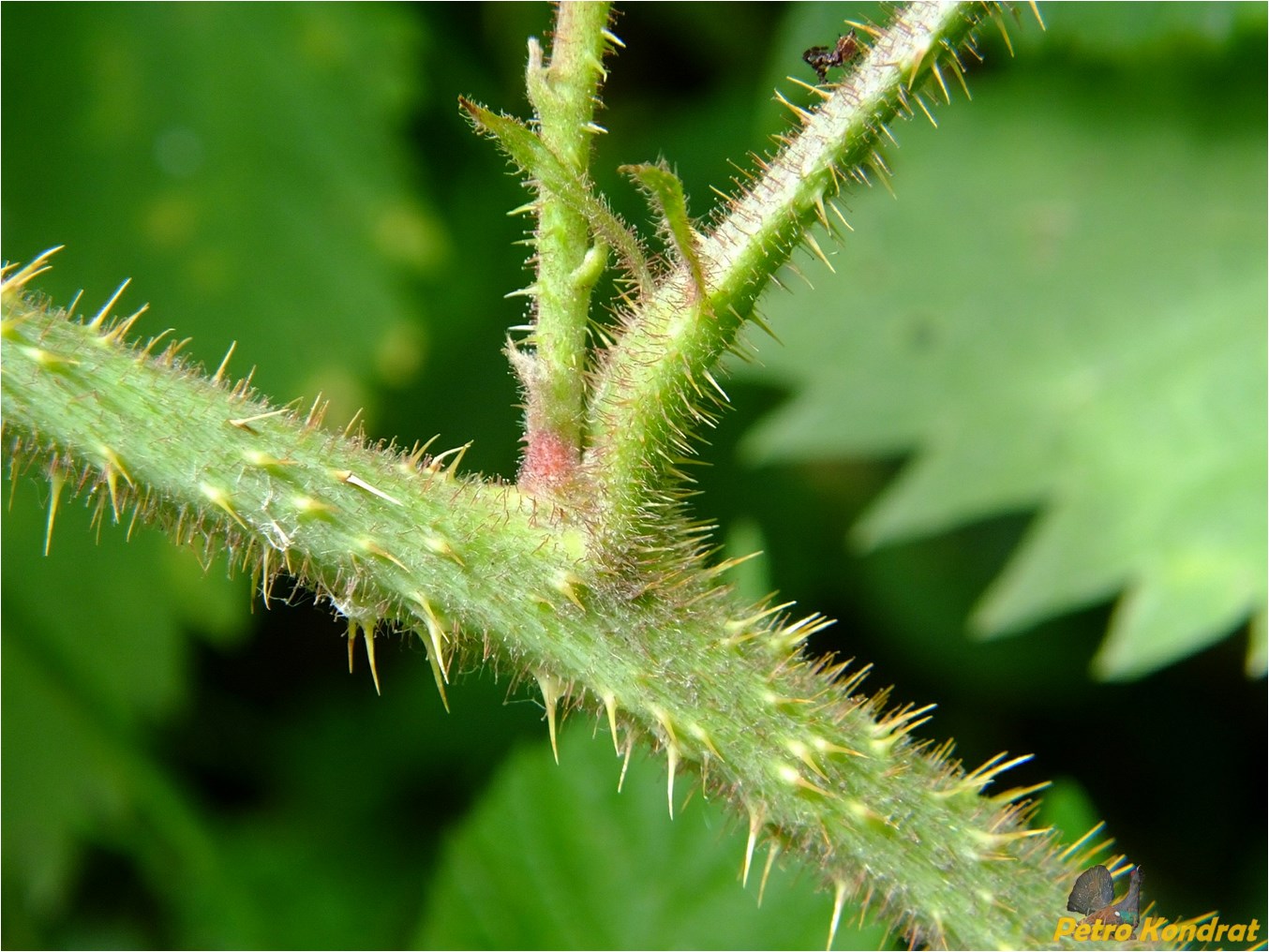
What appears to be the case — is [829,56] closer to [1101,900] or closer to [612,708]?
[612,708]

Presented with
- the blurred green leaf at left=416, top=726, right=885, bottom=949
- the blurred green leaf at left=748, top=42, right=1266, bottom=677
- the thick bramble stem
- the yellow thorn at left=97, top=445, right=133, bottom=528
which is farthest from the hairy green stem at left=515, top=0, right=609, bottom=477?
the blurred green leaf at left=748, top=42, right=1266, bottom=677

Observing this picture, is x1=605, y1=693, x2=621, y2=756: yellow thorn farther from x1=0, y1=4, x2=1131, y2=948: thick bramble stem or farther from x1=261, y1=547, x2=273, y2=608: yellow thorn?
x1=261, y1=547, x2=273, y2=608: yellow thorn

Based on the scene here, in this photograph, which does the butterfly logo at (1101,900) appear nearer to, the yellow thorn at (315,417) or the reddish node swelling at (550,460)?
the reddish node swelling at (550,460)

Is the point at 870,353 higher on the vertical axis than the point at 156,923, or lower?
higher

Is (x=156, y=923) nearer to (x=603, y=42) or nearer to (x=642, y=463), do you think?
(x=642, y=463)

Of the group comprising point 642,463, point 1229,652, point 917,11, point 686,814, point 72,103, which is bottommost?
point 72,103

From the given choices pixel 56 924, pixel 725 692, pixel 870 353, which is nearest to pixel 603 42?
pixel 725 692

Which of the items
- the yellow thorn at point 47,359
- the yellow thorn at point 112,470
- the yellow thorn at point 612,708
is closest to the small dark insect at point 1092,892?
the yellow thorn at point 612,708

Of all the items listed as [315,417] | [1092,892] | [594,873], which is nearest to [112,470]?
[315,417]
